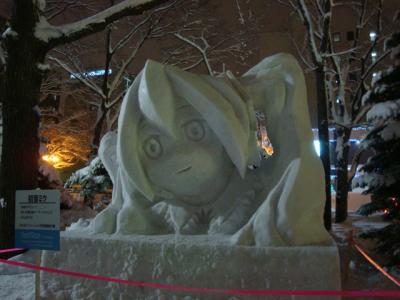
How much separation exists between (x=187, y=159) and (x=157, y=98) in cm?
88

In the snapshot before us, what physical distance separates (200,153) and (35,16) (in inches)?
222

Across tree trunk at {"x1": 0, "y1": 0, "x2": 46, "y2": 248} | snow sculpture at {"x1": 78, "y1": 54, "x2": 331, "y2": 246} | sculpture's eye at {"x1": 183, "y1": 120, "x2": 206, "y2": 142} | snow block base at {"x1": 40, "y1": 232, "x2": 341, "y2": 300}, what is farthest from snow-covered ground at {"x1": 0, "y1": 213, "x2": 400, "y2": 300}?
sculpture's eye at {"x1": 183, "y1": 120, "x2": 206, "y2": 142}

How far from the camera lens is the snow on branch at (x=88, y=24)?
9062mm

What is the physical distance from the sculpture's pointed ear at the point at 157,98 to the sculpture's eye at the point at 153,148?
1.03 feet

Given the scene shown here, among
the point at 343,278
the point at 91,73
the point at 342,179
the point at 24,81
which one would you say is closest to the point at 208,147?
the point at 343,278

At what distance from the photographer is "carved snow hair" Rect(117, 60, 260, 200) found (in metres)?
5.40

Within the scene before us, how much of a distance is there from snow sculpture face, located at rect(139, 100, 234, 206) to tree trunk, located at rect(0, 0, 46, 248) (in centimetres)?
385

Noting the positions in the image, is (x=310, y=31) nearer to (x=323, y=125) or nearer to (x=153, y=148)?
(x=323, y=125)

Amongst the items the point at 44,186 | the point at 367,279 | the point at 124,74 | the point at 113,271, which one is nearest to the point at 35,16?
the point at 113,271

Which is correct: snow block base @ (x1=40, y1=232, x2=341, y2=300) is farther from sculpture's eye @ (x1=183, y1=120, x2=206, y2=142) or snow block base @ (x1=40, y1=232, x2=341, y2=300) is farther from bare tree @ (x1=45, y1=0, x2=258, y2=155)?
bare tree @ (x1=45, y1=0, x2=258, y2=155)

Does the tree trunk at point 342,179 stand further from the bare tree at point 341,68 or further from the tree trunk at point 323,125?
the tree trunk at point 323,125

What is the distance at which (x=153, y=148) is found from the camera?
5.80 meters

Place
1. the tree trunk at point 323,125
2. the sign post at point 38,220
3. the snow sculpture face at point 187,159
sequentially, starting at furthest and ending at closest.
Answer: the tree trunk at point 323,125, the snow sculpture face at point 187,159, the sign post at point 38,220

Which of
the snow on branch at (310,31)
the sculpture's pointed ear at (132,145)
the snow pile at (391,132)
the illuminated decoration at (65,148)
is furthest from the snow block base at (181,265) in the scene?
the illuminated decoration at (65,148)
